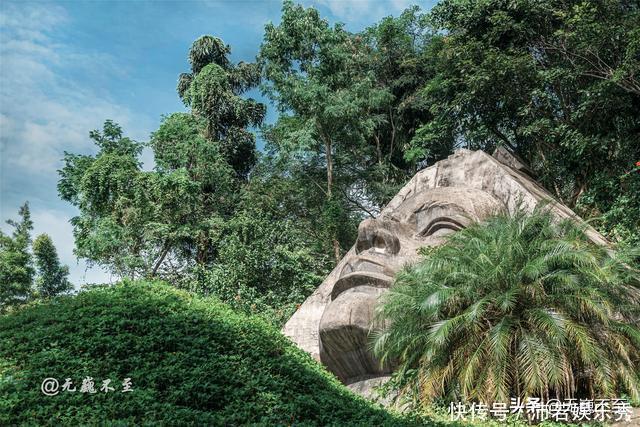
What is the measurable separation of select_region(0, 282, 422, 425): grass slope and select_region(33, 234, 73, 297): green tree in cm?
1761

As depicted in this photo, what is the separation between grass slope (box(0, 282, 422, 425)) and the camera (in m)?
4.91

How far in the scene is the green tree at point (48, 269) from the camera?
2339 cm

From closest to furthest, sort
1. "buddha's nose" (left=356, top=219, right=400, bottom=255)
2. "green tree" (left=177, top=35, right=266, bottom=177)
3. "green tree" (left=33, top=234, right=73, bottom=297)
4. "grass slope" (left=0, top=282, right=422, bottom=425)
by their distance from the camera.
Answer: "grass slope" (left=0, top=282, right=422, bottom=425), "buddha's nose" (left=356, top=219, right=400, bottom=255), "green tree" (left=177, top=35, right=266, bottom=177), "green tree" (left=33, top=234, right=73, bottom=297)

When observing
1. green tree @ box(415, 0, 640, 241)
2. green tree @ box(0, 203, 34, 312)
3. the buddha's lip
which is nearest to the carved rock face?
the buddha's lip

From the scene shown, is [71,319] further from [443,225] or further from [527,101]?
[527,101]

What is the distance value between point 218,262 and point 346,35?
932 cm

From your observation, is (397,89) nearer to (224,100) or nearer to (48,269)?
(224,100)

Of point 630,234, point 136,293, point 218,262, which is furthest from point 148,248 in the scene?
point 630,234

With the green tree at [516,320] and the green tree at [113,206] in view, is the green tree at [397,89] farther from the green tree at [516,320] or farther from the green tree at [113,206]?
the green tree at [516,320]

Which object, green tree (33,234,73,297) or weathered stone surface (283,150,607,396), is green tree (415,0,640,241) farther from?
green tree (33,234,73,297)

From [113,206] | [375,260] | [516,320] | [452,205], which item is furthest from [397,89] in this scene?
[516,320]

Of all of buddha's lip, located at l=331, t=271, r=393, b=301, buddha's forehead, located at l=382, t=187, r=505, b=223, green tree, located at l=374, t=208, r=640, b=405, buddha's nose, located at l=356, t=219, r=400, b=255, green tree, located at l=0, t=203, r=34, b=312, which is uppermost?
green tree, located at l=0, t=203, r=34, b=312

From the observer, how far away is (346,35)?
824 inches

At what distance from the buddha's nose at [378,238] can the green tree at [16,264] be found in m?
16.8
